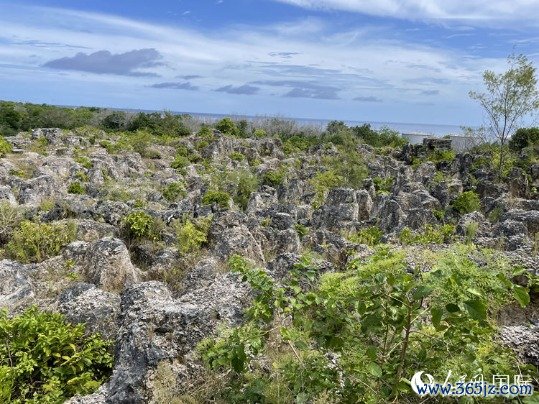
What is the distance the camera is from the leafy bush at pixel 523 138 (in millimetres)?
27891

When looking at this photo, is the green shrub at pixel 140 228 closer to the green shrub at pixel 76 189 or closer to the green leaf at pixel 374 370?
the green leaf at pixel 374 370

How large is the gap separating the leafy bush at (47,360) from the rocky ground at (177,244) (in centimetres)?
Answer: 22

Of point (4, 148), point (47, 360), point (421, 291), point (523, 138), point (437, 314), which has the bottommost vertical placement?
point (47, 360)

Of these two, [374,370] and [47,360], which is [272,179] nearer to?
[47,360]

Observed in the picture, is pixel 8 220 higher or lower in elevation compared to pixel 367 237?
higher

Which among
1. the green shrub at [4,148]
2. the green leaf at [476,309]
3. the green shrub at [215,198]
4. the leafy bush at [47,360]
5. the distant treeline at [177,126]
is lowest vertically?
the leafy bush at [47,360]

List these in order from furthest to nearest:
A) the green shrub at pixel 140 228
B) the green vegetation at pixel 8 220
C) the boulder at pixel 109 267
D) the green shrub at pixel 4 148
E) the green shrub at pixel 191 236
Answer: the green shrub at pixel 4 148
the green shrub at pixel 140 228
the green vegetation at pixel 8 220
the green shrub at pixel 191 236
the boulder at pixel 109 267

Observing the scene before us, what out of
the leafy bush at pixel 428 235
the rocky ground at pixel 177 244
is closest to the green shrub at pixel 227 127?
A: the rocky ground at pixel 177 244

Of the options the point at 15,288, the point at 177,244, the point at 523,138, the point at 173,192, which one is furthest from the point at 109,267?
the point at 523,138

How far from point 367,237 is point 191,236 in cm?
382

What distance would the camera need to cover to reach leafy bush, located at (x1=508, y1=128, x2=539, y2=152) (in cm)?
2789

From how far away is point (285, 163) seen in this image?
2375cm

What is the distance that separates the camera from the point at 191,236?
767cm

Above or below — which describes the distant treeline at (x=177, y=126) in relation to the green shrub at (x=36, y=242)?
above
